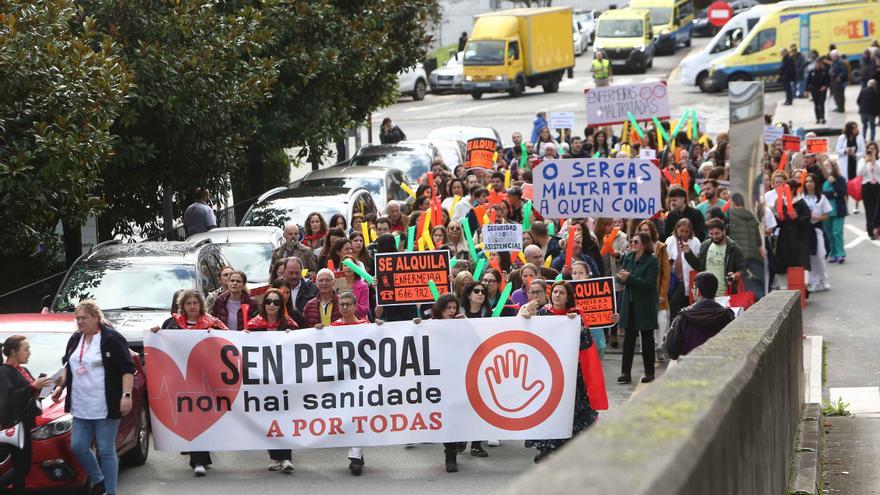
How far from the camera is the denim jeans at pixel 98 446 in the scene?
10.5 metres

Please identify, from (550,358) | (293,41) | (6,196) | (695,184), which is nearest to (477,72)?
(293,41)

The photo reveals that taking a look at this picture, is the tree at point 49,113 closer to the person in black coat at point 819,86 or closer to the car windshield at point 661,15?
the person in black coat at point 819,86

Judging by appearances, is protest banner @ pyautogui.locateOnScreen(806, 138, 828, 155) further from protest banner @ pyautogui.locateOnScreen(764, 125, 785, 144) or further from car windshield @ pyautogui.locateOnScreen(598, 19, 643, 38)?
car windshield @ pyautogui.locateOnScreen(598, 19, 643, 38)

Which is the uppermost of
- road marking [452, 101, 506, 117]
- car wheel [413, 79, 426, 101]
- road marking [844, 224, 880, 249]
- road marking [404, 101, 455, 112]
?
car wheel [413, 79, 426, 101]

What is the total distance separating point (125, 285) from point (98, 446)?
166 inches

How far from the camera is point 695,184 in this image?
21.2 metres

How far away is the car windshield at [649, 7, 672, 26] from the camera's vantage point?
5822cm

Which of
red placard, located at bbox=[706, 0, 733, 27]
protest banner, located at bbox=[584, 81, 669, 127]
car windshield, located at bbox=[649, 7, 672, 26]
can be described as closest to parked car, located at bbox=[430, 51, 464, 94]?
car windshield, located at bbox=[649, 7, 672, 26]

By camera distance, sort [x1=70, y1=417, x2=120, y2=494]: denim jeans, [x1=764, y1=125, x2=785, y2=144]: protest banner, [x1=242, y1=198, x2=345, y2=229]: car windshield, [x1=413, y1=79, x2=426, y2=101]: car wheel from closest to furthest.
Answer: [x1=70, y1=417, x2=120, y2=494]: denim jeans → [x1=242, y1=198, x2=345, y2=229]: car windshield → [x1=764, y1=125, x2=785, y2=144]: protest banner → [x1=413, y1=79, x2=426, y2=101]: car wheel

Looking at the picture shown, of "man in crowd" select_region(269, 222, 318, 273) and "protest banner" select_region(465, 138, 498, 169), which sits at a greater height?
"man in crowd" select_region(269, 222, 318, 273)

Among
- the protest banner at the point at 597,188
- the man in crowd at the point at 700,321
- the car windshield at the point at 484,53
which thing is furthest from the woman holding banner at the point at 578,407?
the car windshield at the point at 484,53

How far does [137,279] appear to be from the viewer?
14.8 metres

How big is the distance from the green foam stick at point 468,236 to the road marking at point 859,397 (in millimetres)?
4143

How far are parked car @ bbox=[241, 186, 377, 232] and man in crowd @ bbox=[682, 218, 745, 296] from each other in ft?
21.6
